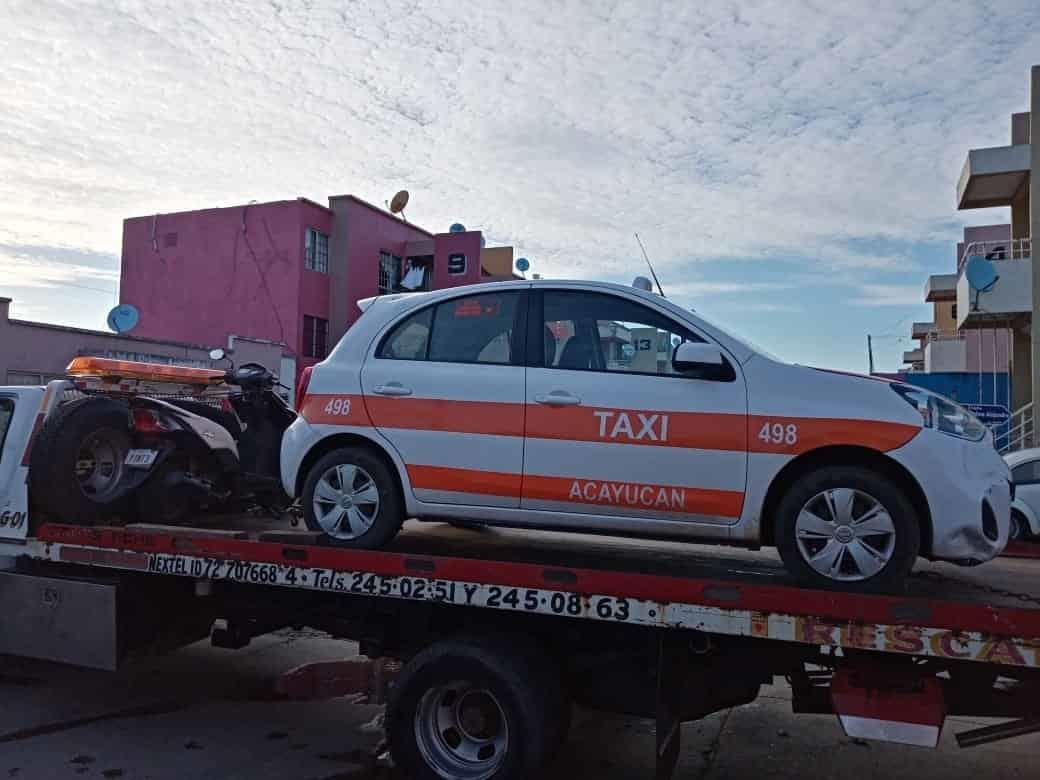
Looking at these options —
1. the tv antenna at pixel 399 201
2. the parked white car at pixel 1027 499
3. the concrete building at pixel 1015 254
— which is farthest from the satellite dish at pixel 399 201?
the parked white car at pixel 1027 499

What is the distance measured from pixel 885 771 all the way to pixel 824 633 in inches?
76.5

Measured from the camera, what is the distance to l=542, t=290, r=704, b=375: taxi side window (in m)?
4.70

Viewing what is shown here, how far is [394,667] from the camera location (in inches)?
221

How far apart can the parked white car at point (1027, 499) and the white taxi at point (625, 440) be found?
292 inches

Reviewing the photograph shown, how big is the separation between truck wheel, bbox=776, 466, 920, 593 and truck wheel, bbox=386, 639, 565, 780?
1383mm

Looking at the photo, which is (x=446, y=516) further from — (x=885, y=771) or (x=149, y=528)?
(x=885, y=771)

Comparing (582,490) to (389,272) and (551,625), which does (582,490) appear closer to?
(551,625)

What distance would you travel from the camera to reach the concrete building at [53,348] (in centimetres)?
1872

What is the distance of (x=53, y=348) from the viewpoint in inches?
774

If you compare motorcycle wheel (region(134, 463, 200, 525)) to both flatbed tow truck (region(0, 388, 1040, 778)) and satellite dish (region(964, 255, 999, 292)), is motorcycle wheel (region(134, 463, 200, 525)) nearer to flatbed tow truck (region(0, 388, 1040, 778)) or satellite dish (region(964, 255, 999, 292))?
flatbed tow truck (region(0, 388, 1040, 778))

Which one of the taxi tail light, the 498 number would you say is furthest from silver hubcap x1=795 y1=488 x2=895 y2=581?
the taxi tail light

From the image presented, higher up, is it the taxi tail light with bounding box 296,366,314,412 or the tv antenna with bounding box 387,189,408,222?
the tv antenna with bounding box 387,189,408,222

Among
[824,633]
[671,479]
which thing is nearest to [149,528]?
[671,479]

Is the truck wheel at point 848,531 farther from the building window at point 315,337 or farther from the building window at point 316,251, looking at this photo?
the building window at point 316,251
